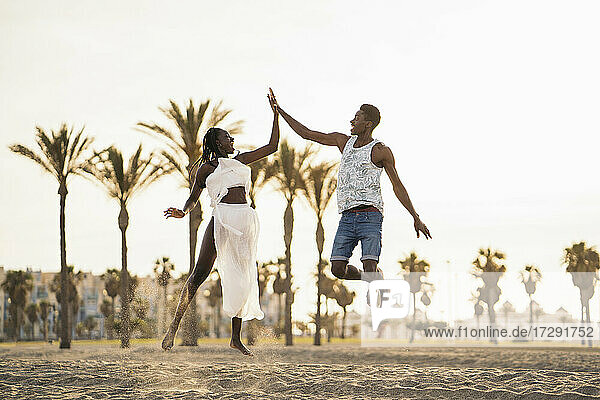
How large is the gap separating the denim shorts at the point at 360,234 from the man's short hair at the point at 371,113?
37.5 inches

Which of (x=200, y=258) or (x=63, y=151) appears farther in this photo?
(x=63, y=151)

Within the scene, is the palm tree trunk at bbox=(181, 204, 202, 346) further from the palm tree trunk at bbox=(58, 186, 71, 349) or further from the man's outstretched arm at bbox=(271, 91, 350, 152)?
the man's outstretched arm at bbox=(271, 91, 350, 152)

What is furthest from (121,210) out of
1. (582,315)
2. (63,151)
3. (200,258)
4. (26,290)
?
(26,290)

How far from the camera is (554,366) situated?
25.5 meters

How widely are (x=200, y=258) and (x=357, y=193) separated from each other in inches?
68.4

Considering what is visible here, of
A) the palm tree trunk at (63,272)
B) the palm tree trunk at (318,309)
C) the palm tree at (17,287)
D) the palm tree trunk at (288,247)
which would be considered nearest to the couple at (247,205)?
the palm tree trunk at (63,272)

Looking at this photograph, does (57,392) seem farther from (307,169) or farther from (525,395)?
(307,169)

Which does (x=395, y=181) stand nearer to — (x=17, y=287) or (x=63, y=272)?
(x=63, y=272)

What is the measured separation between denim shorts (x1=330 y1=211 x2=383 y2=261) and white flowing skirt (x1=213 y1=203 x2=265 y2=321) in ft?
2.97

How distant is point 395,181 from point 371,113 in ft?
2.50

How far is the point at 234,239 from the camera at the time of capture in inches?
344

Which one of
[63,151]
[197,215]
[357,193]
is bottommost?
[357,193]

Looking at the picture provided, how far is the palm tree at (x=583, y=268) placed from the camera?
204 feet

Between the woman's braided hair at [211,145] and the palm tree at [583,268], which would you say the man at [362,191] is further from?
the palm tree at [583,268]
